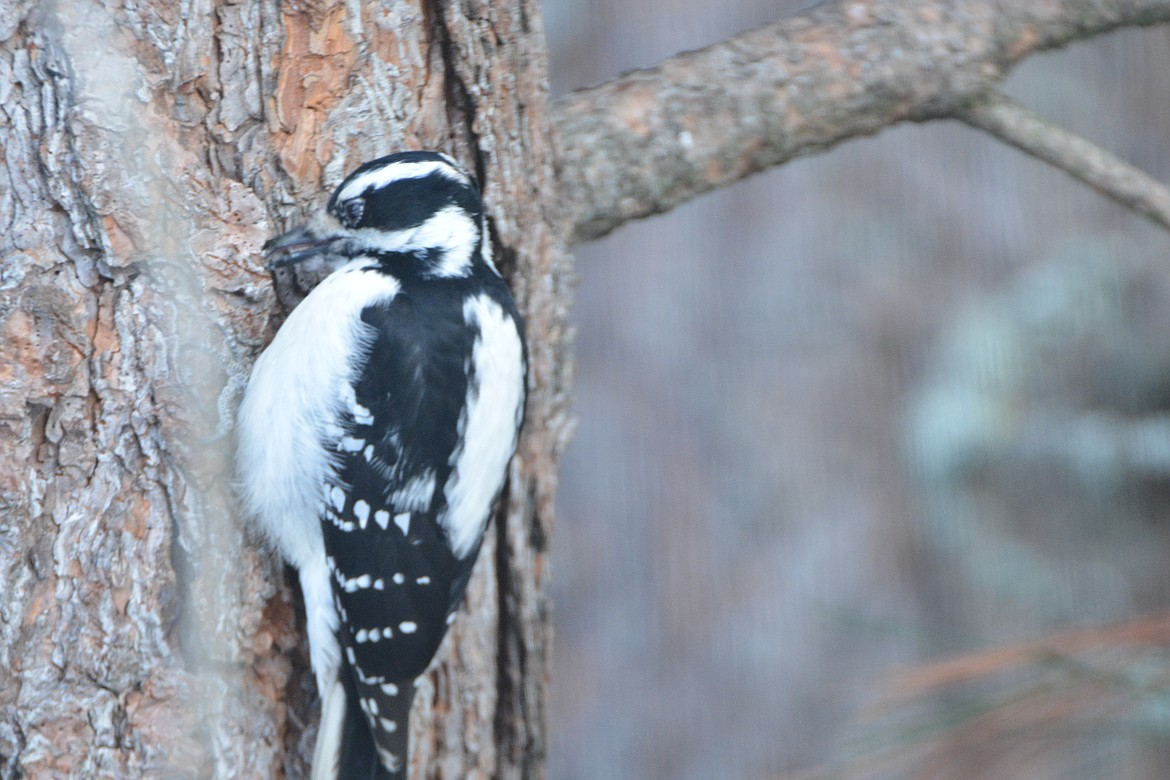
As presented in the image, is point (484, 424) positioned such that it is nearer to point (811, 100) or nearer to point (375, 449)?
point (375, 449)

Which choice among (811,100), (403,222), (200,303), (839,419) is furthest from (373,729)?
(839,419)

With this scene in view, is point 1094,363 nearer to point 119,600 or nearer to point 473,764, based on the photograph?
point 473,764

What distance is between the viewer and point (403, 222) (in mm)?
1787

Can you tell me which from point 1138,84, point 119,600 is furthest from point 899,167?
point 119,600

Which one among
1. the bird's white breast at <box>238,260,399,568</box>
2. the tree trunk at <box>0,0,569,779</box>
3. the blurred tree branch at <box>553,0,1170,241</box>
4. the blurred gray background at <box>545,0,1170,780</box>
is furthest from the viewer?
the blurred gray background at <box>545,0,1170,780</box>

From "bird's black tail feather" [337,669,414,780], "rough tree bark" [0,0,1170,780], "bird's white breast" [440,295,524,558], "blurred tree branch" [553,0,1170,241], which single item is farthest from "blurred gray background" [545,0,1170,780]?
"bird's black tail feather" [337,669,414,780]

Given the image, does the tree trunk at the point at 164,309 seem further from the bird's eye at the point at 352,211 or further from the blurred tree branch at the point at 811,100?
the blurred tree branch at the point at 811,100

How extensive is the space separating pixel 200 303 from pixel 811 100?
1097 millimetres

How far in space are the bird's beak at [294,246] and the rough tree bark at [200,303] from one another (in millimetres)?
34

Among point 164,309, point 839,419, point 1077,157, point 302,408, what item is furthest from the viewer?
point 839,419

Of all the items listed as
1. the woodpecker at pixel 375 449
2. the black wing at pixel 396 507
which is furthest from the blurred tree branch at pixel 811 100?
the black wing at pixel 396 507

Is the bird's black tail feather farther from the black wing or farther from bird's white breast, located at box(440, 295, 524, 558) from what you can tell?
bird's white breast, located at box(440, 295, 524, 558)

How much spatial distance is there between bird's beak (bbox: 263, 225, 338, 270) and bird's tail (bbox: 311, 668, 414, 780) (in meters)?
0.61

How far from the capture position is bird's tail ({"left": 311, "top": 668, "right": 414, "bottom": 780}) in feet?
5.40
